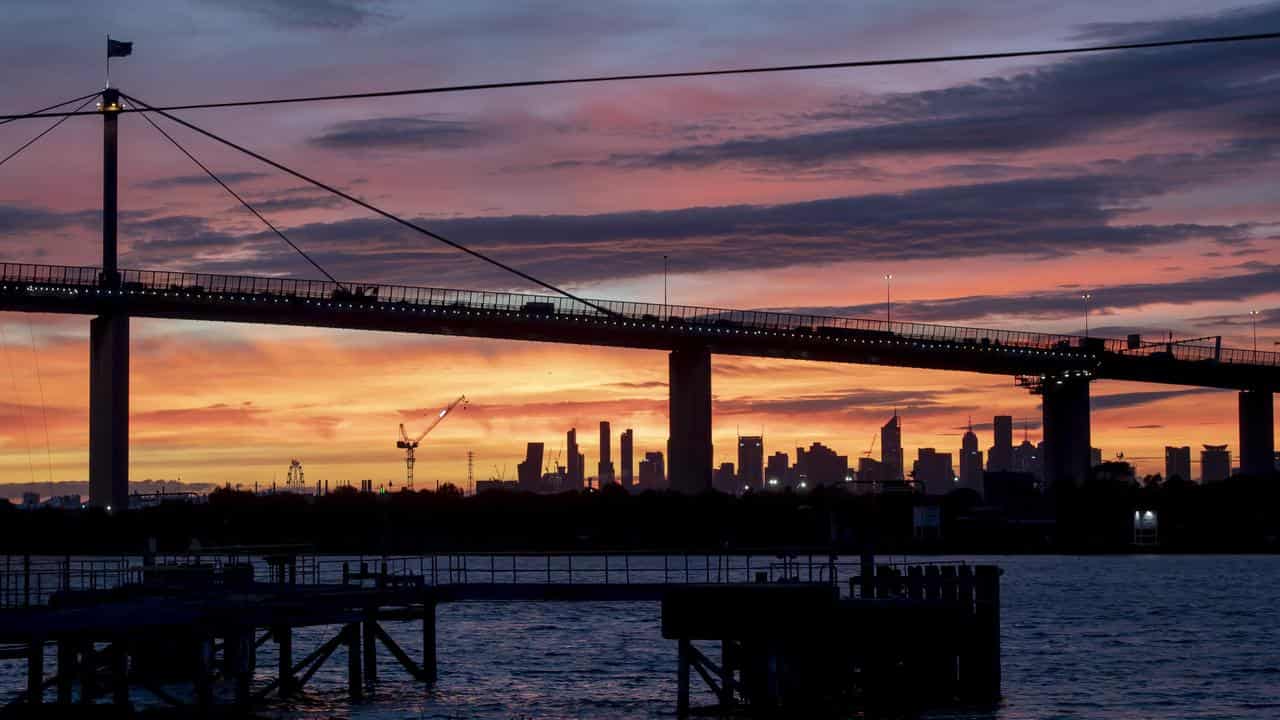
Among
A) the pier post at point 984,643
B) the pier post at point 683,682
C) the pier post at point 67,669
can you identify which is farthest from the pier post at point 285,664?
the pier post at point 984,643

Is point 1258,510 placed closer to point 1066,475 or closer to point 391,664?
point 1066,475

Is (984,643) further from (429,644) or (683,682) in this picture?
(429,644)

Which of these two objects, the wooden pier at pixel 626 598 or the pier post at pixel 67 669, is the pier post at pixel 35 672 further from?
the pier post at pixel 67 669

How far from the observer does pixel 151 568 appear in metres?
49.8

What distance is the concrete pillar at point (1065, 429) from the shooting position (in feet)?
540

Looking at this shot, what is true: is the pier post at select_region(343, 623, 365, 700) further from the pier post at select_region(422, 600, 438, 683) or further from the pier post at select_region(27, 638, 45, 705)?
the pier post at select_region(27, 638, 45, 705)

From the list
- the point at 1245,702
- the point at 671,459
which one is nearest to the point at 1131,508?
the point at 671,459

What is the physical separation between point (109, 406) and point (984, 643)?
86016mm

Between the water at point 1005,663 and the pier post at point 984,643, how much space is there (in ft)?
2.46

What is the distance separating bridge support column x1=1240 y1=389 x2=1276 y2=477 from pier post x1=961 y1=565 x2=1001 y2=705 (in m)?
138

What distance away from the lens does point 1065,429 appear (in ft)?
550

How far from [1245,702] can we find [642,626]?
37.1 m

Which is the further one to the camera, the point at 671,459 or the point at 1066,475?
the point at 1066,475

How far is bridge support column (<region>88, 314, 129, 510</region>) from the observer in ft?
399
